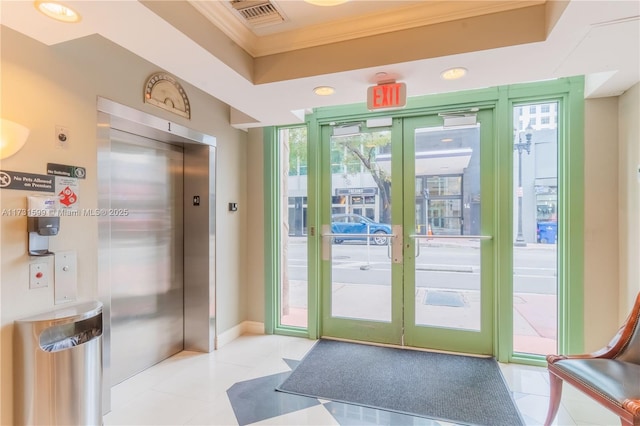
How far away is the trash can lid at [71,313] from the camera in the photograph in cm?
174

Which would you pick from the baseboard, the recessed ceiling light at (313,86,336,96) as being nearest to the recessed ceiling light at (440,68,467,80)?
the recessed ceiling light at (313,86,336,96)

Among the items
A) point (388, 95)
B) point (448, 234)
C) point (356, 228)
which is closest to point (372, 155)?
point (356, 228)

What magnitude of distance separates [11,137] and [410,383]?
3129mm

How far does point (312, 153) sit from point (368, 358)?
7.30 feet

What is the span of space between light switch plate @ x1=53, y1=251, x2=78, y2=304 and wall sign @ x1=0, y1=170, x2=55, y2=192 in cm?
39

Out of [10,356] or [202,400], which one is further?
[202,400]

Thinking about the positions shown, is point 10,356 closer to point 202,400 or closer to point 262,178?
point 202,400

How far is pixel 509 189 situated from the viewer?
3012 millimetres

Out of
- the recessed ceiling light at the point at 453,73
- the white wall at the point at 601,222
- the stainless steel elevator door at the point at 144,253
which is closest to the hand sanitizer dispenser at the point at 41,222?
the stainless steel elevator door at the point at 144,253

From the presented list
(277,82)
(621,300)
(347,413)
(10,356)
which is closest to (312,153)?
(277,82)

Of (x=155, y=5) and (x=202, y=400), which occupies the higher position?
(x=155, y=5)

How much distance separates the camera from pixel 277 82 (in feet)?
7.61

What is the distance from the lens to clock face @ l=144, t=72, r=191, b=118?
2557 millimetres

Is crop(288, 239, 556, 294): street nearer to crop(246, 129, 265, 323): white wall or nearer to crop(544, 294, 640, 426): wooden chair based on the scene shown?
crop(246, 129, 265, 323): white wall
